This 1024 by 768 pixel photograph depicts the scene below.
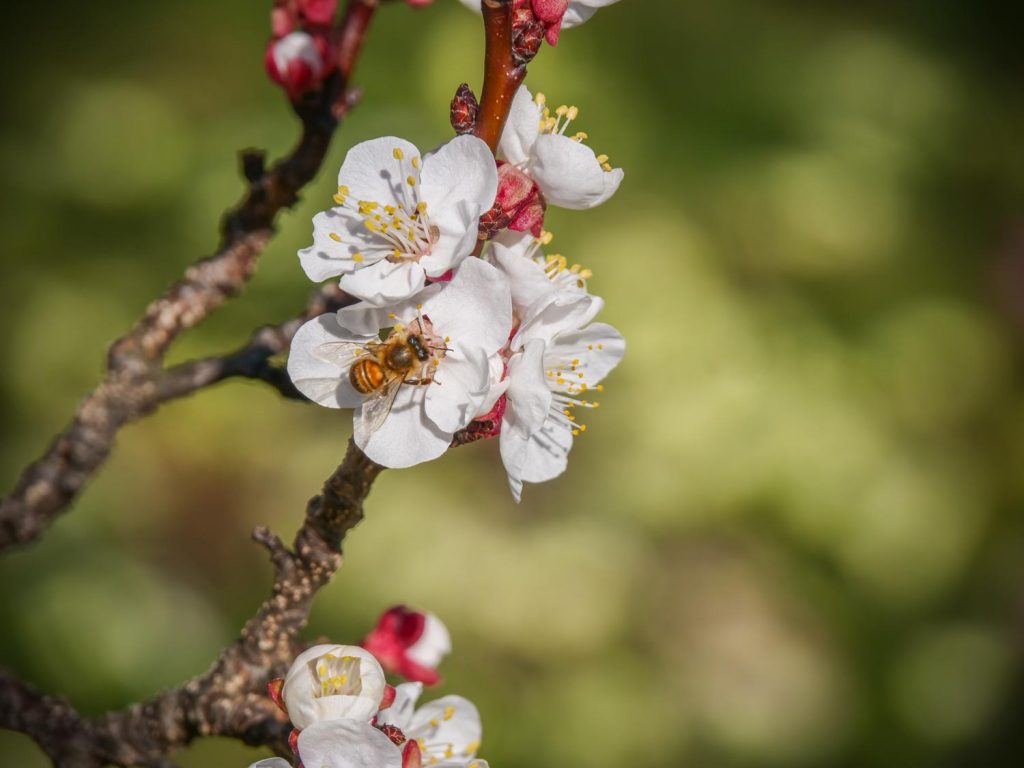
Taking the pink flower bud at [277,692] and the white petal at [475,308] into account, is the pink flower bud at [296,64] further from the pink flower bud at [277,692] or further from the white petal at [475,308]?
the pink flower bud at [277,692]

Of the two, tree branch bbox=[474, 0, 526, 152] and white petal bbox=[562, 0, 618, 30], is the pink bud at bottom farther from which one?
white petal bbox=[562, 0, 618, 30]

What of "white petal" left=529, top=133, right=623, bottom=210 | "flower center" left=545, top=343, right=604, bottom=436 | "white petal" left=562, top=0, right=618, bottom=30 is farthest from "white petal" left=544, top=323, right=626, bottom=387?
"white petal" left=562, top=0, right=618, bottom=30

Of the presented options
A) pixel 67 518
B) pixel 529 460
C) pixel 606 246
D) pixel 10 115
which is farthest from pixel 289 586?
pixel 10 115

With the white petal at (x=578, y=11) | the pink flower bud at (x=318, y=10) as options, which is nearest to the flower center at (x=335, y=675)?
the white petal at (x=578, y=11)

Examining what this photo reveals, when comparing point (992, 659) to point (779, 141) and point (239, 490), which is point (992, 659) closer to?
point (779, 141)

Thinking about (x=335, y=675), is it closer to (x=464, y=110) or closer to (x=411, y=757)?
(x=411, y=757)

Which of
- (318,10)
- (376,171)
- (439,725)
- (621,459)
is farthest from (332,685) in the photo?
(621,459)

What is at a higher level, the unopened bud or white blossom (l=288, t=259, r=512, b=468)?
the unopened bud
